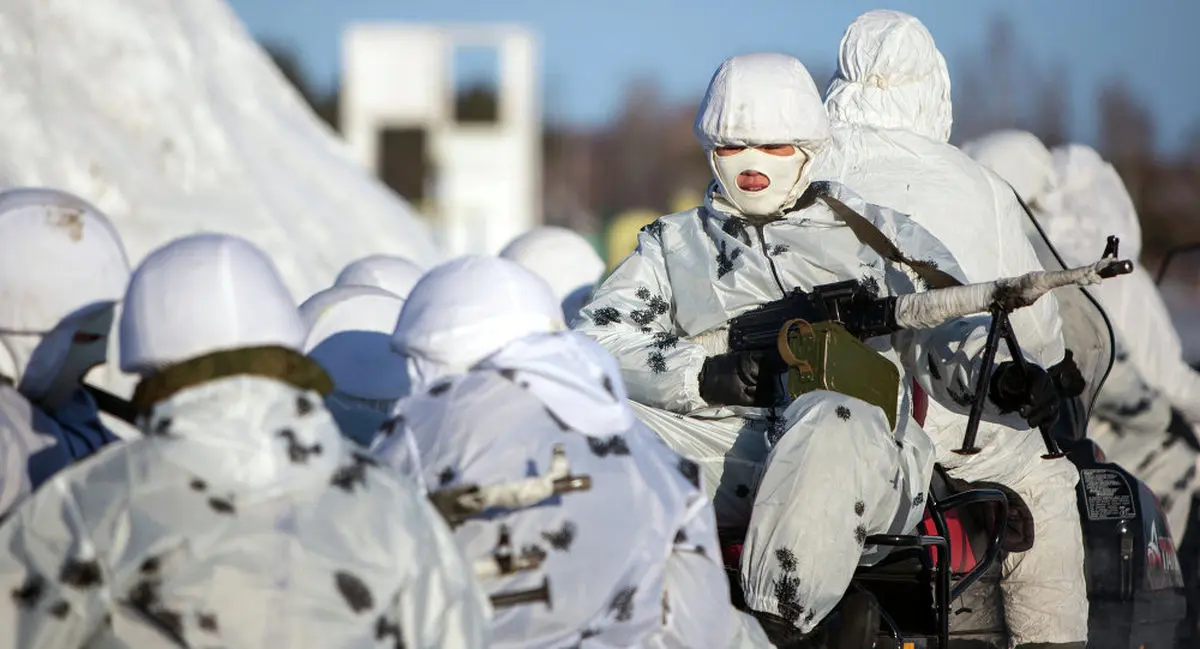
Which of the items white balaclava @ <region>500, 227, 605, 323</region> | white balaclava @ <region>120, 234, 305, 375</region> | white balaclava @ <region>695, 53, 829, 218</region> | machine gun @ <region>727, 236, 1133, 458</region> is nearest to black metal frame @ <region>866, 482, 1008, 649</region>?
machine gun @ <region>727, 236, 1133, 458</region>

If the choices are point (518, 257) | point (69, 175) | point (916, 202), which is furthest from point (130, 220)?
point (916, 202)

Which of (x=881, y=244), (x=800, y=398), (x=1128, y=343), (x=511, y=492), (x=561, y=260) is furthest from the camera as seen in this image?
(x=1128, y=343)

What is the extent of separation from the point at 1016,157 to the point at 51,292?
5.20 m

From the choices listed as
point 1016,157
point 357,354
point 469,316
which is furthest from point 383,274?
point 469,316

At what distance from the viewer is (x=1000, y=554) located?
5.19 metres

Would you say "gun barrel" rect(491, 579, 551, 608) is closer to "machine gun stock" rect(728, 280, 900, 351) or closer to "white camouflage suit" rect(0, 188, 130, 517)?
"white camouflage suit" rect(0, 188, 130, 517)

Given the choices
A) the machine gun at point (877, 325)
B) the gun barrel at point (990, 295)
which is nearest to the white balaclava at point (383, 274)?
the machine gun at point (877, 325)

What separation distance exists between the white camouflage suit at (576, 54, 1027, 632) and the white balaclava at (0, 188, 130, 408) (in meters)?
1.54

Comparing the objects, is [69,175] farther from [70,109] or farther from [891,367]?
[891,367]

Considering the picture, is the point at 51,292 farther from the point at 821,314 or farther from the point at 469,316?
the point at 821,314

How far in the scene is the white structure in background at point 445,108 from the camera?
33562 mm

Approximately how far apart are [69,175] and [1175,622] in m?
5.93

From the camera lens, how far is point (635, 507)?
3592mm

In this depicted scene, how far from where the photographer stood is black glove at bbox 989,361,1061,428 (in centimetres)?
455
